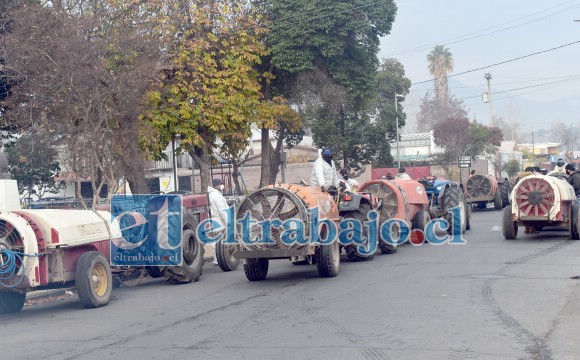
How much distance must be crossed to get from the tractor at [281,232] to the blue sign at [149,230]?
4.89 ft

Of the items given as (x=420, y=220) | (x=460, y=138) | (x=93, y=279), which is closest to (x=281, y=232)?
(x=93, y=279)

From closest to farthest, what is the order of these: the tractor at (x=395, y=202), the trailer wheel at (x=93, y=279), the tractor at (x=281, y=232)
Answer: the trailer wheel at (x=93, y=279), the tractor at (x=281, y=232), the tractor at (x=395, y=202)

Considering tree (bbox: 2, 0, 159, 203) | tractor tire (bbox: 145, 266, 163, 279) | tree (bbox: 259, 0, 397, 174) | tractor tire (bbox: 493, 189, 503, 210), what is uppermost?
tree (bbox: 259, 0, 397, 174)

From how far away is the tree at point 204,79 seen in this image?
2480cm

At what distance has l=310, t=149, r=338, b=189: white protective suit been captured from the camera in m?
15.4

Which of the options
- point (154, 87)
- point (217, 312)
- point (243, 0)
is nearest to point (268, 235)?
point (217, 312)

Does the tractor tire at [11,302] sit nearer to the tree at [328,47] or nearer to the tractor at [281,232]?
the tractor at [281,232]

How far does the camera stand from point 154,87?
2341cm

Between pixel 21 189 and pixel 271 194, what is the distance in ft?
75.0

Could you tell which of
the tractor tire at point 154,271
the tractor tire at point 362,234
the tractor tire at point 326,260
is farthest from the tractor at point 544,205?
the tractor tire at point 154,271

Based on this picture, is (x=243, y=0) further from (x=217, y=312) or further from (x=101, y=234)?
(x=217, y=312)

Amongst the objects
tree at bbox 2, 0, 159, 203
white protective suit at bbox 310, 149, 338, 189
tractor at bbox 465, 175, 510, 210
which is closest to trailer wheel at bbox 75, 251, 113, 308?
white protective suit at bbox 310, 149, 338, 189

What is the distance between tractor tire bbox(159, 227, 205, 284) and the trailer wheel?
6.78 feet

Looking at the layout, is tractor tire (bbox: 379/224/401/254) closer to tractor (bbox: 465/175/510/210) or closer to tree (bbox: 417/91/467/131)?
tractor (bbox: 465/175/510/210)
